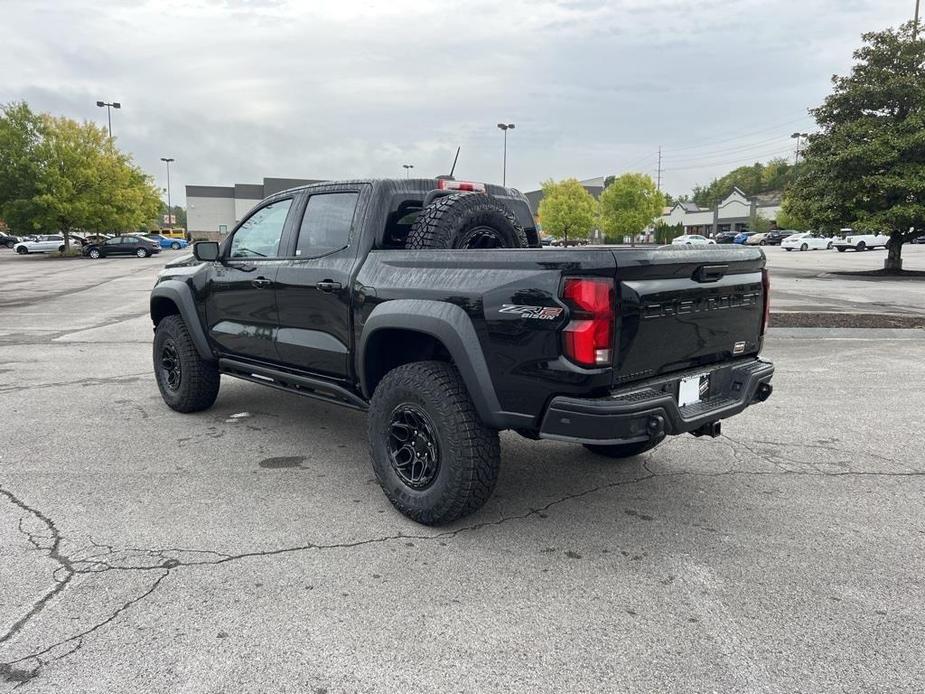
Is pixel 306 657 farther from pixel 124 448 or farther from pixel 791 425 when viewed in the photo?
pixel 791 425

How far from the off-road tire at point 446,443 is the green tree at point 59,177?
Result: 134 ft

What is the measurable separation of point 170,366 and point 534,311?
4.14 meters

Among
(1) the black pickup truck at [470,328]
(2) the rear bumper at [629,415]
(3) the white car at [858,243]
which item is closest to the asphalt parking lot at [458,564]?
(1) the black pickup truck at [470,328]

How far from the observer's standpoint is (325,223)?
4418 mm

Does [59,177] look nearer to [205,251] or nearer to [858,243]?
[205,251]

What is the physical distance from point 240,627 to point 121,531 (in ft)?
4.10

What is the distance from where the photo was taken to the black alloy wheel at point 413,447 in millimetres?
3537

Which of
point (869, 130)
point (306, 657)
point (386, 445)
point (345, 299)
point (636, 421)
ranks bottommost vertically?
point (306, 657)

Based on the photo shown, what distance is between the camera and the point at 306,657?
2508 millimetres

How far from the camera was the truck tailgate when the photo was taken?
10.1 feet

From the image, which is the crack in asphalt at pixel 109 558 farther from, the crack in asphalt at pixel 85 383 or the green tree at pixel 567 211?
the green tree at pixel 567 211

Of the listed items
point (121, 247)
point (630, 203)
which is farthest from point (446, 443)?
point (630, 203)

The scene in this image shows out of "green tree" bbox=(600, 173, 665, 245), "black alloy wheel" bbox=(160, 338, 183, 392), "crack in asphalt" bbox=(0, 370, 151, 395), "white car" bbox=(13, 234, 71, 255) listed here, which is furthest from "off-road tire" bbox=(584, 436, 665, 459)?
"green tree" bbox=(600, 173, 665, 245)

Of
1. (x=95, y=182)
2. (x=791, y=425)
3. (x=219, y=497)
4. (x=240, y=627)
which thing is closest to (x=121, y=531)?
(x=219, y=497)
